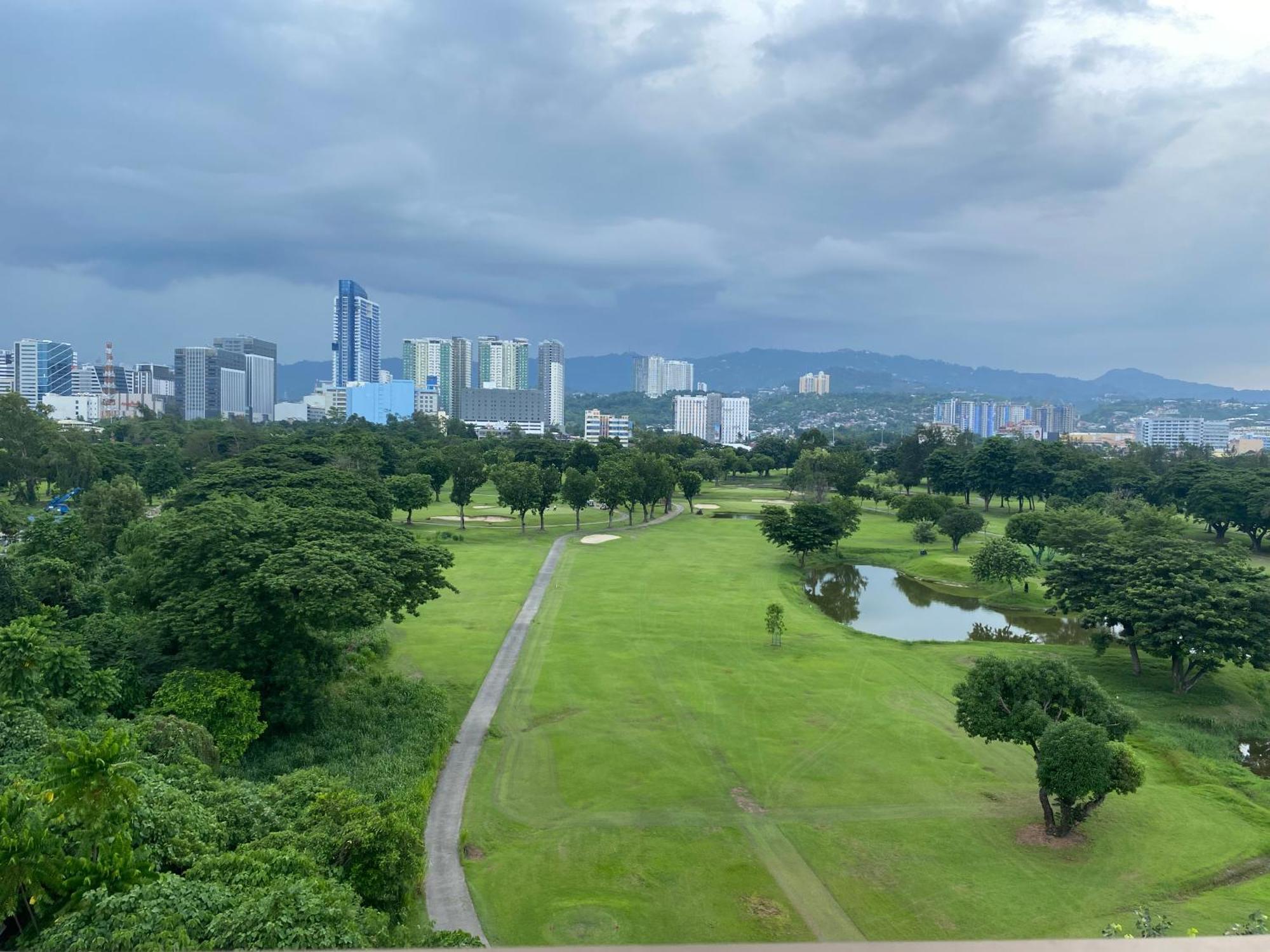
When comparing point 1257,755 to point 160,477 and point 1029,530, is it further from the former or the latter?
point 160,477

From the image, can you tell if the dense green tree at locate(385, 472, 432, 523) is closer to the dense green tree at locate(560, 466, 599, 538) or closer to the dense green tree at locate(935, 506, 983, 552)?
the dense green tree at locate(560, 466, 599, 538)

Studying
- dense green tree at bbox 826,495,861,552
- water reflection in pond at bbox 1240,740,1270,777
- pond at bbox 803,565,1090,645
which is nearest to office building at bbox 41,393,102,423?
dense green tree at bbox 826,495,861,552

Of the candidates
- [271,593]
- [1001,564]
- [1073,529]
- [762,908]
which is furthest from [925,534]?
[271,593]

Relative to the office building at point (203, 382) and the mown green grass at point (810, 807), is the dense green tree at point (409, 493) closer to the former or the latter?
the mown green grass at point (810, 807)

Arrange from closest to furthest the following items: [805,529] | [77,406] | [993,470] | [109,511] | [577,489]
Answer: [109,511], [805,529], [577,489], [993,470], [77,406]

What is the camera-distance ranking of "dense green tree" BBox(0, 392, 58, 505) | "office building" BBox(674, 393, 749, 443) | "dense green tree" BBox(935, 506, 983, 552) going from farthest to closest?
A: 1. "office building" BBox(674, 393, 749, 443)
2. "dense green tree" BBox(0, 392, 58, 505)
3. "dense green tree" BBox(935, 506, 983, 552)

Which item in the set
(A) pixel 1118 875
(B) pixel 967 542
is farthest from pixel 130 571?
(B) pixel 967 542
